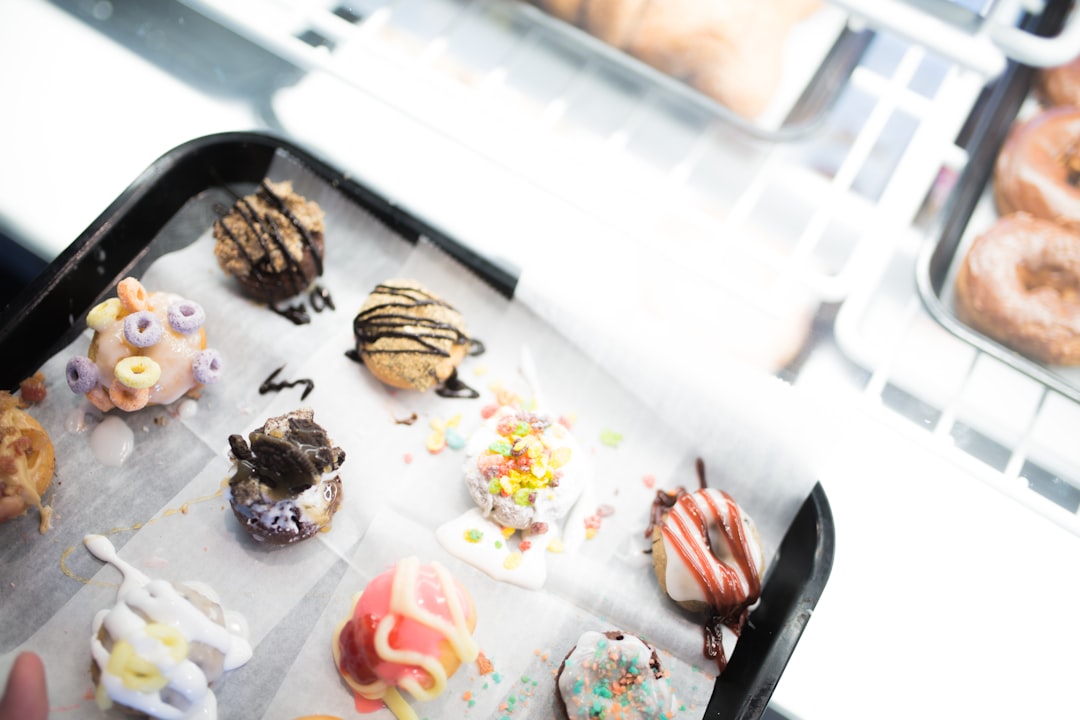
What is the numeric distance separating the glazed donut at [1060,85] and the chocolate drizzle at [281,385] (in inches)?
79.3

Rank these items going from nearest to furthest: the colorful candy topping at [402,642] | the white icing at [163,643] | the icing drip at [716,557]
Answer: the white icing at [163,643]
the colorful candy topping at [402,642]
the icing drip at [716,557]

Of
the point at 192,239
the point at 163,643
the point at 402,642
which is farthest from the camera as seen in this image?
the point at 192,239

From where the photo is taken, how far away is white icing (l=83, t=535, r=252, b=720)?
1.49 meters

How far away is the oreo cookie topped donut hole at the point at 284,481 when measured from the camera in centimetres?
168

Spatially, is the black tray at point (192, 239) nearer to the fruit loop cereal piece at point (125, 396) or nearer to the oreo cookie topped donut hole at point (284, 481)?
the fruit loop cereal piece at point (125, 396)

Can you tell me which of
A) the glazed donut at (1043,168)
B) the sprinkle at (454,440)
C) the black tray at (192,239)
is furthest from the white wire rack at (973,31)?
the sprinkle at (454,440)

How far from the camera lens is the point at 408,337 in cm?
192

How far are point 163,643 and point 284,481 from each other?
0.39 meters

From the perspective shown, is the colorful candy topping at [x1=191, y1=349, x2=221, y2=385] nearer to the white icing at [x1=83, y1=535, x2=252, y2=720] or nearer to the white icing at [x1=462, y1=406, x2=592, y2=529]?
the white icing at [x1=83, y1=535, x2=252, y2=720]

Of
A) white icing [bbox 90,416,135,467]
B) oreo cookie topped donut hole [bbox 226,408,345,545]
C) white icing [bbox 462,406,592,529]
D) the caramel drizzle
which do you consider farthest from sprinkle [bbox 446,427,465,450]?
the caramel drizzle

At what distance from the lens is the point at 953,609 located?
1.81 m

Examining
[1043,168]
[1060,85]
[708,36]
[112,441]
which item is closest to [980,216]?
[1043,168]

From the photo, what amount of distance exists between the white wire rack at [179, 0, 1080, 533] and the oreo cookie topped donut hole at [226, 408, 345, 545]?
2.64ft

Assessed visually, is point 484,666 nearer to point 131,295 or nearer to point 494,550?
point 494,550
